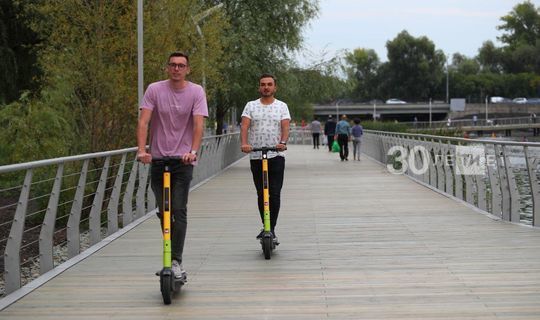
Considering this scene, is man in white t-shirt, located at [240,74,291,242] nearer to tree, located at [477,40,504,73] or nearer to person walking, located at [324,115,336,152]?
person walking, located at [324,115,336,152]

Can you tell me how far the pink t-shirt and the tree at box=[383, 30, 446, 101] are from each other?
128311mm

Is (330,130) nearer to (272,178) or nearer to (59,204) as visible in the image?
(59,204)

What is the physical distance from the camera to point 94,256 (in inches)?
367

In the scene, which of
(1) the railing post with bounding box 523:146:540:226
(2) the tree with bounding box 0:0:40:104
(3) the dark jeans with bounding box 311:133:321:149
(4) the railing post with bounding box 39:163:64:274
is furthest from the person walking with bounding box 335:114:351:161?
(4) the railing post with bounding box 39:163:64:274

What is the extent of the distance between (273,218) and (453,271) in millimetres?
1936

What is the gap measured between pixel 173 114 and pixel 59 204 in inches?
133

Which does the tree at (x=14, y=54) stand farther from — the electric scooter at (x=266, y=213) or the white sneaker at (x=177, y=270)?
the white sneaker at (x=177, y=270)

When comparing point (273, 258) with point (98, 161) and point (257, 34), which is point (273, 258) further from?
point (257, 34)

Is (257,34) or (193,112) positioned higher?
(257,34)

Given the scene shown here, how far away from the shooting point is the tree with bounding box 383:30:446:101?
134375 mm

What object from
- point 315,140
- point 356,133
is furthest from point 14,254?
point 315,140

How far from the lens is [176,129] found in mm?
7031


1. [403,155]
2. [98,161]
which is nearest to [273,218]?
[98,161]

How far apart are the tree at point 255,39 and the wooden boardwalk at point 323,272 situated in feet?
56.7
